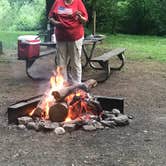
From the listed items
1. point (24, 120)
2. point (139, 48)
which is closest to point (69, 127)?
point (24, 120)

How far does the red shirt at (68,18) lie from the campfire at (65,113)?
134 centimetres

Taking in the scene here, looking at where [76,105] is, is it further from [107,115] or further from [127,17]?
[127,17]

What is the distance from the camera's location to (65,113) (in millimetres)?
6992

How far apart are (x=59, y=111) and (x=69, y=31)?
202 centimetres

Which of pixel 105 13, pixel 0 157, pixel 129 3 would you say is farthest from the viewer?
pixel 129 3

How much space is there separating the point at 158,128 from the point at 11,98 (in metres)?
2.83

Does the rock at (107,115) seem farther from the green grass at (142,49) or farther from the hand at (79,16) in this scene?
the green grass at (142,49)

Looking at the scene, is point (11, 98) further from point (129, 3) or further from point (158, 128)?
point (129, 3)

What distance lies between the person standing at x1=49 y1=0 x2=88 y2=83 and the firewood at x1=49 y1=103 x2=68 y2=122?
1.92m

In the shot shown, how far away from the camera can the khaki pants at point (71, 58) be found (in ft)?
29.0

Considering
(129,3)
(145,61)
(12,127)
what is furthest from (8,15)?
(12,127)

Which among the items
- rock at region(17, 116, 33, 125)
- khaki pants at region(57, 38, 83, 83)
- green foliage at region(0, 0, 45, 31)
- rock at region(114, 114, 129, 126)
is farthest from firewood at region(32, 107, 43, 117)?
green foliage at region(0, 0, 45, 31)

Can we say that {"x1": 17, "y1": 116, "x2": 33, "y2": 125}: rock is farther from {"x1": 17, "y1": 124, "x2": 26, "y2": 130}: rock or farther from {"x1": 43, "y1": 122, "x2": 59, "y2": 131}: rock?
{"x1": 43, "y1": 122, "x2": 59, "y2": 131}: rock

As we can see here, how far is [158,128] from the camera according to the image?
706 cm
